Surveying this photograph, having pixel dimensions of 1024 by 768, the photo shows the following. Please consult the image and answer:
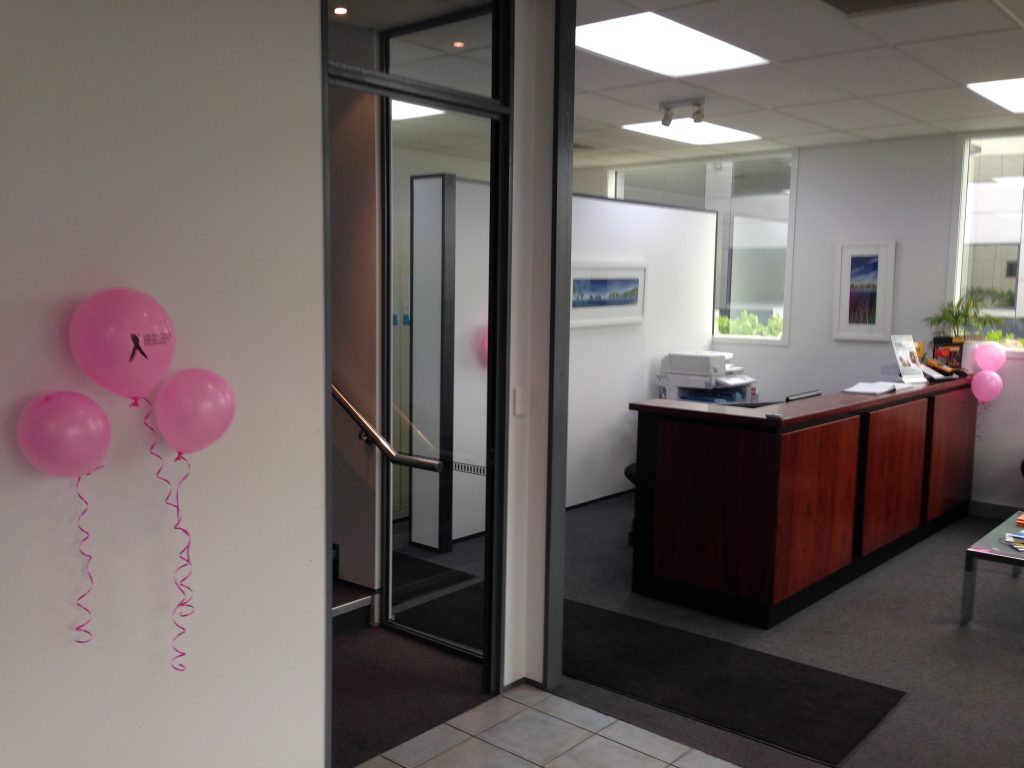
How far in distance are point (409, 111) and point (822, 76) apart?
8.95ft

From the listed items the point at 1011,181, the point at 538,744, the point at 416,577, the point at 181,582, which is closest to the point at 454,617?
the point at 416,577

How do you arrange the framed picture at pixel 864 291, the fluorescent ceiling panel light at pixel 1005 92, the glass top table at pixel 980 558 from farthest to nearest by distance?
the framed picture at pixel 864 291 → the fluorescent ceiling panel light at pixel 1005 92 → the glass top table at pixel 980 558

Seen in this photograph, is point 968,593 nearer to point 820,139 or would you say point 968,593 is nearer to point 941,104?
point 941,104

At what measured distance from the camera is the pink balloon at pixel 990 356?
21.1 ft

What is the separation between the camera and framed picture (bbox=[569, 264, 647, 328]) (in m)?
6.42

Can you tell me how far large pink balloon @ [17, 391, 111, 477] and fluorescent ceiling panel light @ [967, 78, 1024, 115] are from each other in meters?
5.14

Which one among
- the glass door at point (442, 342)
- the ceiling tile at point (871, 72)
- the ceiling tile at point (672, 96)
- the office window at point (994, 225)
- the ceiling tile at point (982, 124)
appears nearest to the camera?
the glass door at point (442, 342)

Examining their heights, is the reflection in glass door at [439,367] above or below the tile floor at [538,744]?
above

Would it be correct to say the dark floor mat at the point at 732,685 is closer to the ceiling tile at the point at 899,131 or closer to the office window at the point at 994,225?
the office window at the point at 994,225

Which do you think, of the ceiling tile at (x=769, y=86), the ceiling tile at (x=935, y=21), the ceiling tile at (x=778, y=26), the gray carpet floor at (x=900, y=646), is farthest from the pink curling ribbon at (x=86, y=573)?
the ceiling tile at (x=769, y=86)

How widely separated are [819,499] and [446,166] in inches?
99.9

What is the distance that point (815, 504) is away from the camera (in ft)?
15.1

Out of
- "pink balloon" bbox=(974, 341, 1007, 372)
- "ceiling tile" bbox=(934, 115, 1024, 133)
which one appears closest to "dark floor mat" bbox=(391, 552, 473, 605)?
"pink balloon" bbox=(974, 341, 1007, 372)

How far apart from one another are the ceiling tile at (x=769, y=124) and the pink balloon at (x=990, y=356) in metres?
1.98
